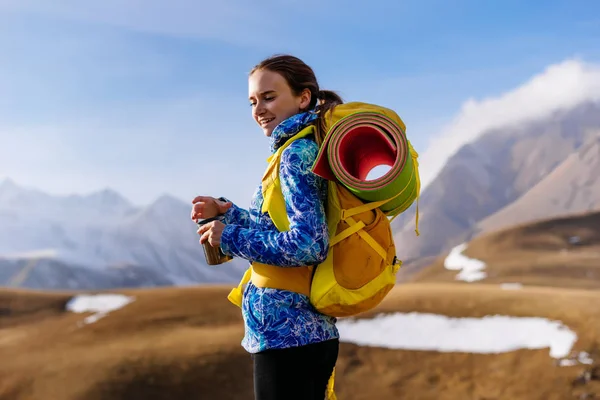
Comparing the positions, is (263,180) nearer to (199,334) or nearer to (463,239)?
(199,334)

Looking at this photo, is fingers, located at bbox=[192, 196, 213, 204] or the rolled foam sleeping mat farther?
fingers, located at bbox=[192, 196, 213, 204]

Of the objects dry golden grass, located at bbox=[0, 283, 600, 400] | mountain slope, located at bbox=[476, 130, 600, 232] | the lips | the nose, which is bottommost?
mountain slope, located at bbox=[476, 130, 600, 232]

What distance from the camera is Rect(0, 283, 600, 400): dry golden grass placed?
14.4m

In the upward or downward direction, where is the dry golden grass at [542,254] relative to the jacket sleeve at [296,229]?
downward

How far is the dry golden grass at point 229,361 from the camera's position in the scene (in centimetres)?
1435

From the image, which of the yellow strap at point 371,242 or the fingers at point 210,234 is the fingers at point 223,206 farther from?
the yellow strap at point 371,242

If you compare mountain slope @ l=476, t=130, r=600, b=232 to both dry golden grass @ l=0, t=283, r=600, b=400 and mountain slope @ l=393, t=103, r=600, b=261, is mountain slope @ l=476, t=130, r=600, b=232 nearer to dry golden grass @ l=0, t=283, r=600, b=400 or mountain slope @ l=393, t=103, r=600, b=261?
mountain slope @ l=393, t=103, r=600, b=261

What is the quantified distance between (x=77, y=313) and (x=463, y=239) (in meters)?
139

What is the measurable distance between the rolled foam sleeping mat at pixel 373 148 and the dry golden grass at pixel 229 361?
1268cm

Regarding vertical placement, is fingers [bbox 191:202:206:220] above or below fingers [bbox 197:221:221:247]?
above

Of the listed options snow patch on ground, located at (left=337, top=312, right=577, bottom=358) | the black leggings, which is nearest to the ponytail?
the black leggings

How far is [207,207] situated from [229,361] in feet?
46.7

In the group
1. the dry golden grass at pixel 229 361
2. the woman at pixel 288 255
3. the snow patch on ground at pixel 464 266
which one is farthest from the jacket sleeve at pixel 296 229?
the snow patch on ground at pixel 464 266

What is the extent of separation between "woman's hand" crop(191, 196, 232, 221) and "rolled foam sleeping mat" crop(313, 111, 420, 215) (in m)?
0.64
